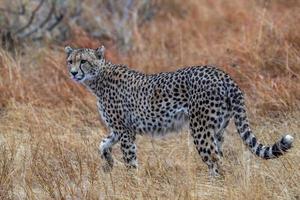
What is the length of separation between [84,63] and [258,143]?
134cm

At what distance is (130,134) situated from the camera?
5.46 meters

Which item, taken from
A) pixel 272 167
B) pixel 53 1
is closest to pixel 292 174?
pixel 272 167

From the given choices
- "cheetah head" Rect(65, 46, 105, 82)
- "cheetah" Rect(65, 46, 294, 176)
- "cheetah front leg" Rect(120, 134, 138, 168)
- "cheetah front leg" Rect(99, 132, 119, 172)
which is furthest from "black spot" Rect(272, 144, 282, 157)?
"cheetah head" Rect(65, 46, 105, 82)

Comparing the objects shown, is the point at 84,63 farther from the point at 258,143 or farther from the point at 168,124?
the point at 258,143

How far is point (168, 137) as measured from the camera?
18.6 ft

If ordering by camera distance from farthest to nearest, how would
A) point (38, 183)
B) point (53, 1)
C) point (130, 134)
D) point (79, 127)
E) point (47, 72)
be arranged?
1. point (53, 1)
2. point (47, 72)
3. point (79, 127)
4. point (130, 134)
5. point (38, 183)

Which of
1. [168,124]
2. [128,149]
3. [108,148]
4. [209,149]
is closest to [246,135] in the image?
[209,149]

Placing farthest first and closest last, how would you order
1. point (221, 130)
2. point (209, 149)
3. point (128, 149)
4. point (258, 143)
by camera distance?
1. point (128, 149)
2. point (221, 130)
3. point (209, 149)
4. point (258, 143)

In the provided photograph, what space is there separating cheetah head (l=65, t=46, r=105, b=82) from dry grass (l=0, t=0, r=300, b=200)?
1.34ft

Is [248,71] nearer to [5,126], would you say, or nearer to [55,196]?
[5,126]

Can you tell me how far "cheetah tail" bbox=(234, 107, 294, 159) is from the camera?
4.52 m

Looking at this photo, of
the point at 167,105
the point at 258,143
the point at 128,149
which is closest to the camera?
the point at 258,143

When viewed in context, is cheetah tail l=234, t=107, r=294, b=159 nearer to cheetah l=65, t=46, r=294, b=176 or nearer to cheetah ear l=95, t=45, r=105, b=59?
cheetah l=65, t=46, r=294, b=176

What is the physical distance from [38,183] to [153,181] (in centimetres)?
62
